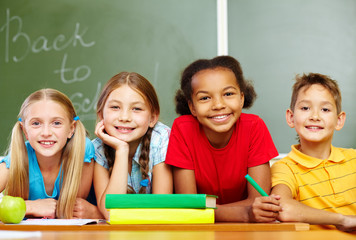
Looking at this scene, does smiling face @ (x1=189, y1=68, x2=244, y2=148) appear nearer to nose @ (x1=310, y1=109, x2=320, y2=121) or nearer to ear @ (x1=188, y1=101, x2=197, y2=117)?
ear @ (x1=188, y1=101, x2=197, y2=117)

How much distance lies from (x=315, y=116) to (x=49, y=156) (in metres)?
1.05

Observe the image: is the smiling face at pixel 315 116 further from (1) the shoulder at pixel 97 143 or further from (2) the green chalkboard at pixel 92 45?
(2) the green chalkboard at pixel 92 45

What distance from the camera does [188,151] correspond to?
1608mm

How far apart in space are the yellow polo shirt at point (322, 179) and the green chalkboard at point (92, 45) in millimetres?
1142

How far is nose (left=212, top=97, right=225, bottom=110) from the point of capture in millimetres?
1563

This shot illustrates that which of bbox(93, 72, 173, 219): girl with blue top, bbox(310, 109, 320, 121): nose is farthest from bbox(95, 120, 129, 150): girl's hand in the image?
bbox(310, 109, 320, 121): nose

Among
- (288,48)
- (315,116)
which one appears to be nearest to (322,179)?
(315,116)

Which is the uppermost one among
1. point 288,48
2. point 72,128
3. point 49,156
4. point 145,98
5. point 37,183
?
point 288,48

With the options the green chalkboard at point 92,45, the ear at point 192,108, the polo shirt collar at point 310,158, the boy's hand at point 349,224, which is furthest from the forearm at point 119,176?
the green chalkboard at point 92,45

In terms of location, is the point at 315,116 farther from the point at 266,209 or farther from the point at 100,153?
the point at 100,153

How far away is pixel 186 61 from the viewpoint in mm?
2668

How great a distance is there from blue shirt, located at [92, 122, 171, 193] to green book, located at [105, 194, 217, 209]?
2.09ft

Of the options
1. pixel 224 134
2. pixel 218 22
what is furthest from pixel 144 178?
pixel 218 22

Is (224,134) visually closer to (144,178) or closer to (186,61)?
(144,178)
